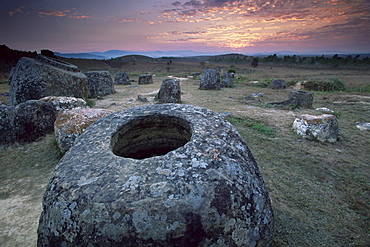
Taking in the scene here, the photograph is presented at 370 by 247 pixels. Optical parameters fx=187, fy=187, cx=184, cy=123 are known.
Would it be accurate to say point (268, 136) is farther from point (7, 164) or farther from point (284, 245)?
point (7, 164)

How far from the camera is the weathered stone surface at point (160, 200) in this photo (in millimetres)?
1206

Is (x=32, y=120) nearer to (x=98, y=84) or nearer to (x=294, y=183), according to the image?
(x=294, y=183)

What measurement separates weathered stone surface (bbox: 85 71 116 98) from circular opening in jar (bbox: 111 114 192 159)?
29.1 feet

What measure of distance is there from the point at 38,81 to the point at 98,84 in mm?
3978

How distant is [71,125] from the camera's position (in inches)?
163

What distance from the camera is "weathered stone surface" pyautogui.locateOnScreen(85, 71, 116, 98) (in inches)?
403

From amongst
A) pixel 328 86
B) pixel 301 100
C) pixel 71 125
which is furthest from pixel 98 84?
pixel 328 86

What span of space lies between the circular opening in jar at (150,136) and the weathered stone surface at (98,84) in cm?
888

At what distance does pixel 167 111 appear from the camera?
2.43m

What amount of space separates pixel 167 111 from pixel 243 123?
159 inches

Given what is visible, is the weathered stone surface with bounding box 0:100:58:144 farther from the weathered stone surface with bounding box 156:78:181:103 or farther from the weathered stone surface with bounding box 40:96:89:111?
the weathered stone surface with bounding box 156:78:181:103

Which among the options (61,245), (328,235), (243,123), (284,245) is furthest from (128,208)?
(243,123)

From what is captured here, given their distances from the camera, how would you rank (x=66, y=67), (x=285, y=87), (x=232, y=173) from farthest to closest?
(x=285, y=87)
(x=66, y=67)
(x=232, y=173)

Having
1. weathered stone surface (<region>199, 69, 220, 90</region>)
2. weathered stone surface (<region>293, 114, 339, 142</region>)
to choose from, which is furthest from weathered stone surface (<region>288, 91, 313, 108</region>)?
weathered stone surface (<region>199, 69, 220, 90</region>)
